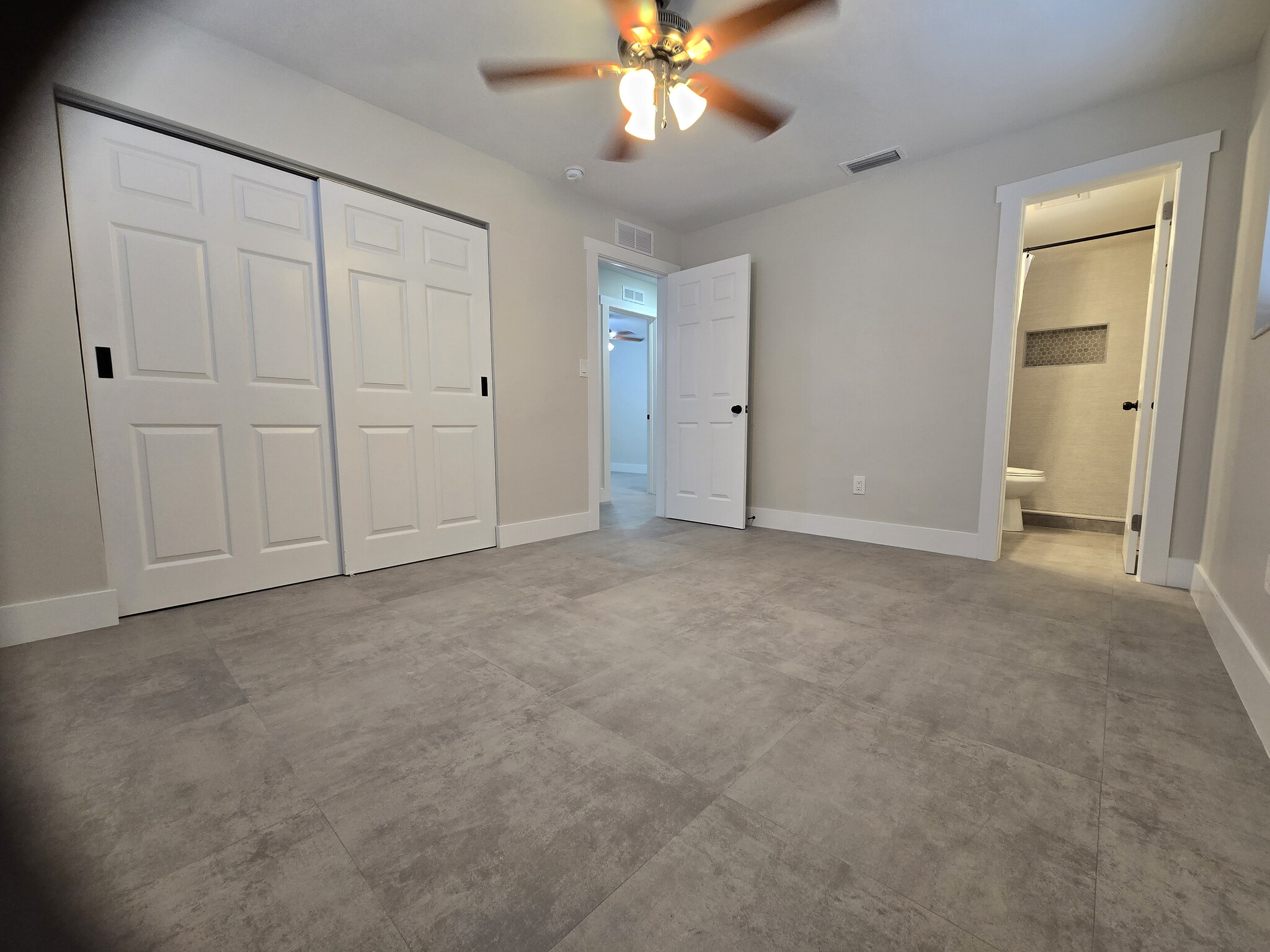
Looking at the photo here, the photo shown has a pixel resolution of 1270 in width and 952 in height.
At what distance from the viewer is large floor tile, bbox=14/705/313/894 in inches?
39.3

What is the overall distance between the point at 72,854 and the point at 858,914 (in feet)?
4.64

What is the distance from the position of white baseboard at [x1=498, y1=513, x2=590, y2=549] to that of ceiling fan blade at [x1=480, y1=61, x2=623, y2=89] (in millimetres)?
2200

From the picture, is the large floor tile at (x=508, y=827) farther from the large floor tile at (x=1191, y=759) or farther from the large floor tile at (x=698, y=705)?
the large floor tile at (x=1191, y=759)

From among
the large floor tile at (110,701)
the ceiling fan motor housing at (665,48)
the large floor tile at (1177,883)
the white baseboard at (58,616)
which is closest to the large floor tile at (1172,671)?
the large floor tile at (1177,883)

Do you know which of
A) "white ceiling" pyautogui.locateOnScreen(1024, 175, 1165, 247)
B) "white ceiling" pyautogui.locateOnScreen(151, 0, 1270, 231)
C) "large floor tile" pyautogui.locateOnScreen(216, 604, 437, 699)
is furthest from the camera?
"white ceiling" pyautogui.locateOnScreen(1024, 175, 1165, 247)

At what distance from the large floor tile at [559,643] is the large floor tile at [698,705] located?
7 cm

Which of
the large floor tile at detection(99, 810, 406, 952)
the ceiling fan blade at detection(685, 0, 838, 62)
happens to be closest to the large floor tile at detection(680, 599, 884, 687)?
the large floor tile at detection(99, 810, 406, 952)

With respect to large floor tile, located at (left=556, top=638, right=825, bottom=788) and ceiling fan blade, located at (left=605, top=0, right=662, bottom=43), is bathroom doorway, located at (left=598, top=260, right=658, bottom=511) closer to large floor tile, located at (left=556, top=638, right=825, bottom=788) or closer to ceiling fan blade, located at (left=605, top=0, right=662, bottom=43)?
ceiling fan blade, located at (left=605, top=0, right=662, bottom=43)

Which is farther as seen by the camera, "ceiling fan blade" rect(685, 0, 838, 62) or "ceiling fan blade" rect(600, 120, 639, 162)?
"ceiling fan blade" rect(600, 120, 639, 162)

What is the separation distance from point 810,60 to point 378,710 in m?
2.82

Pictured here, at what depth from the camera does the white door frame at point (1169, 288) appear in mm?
2363

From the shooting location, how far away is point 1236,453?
6.35 ft

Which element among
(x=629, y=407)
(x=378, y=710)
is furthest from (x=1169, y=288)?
(x=629, y=407)

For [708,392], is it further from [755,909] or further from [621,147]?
[755,909]
